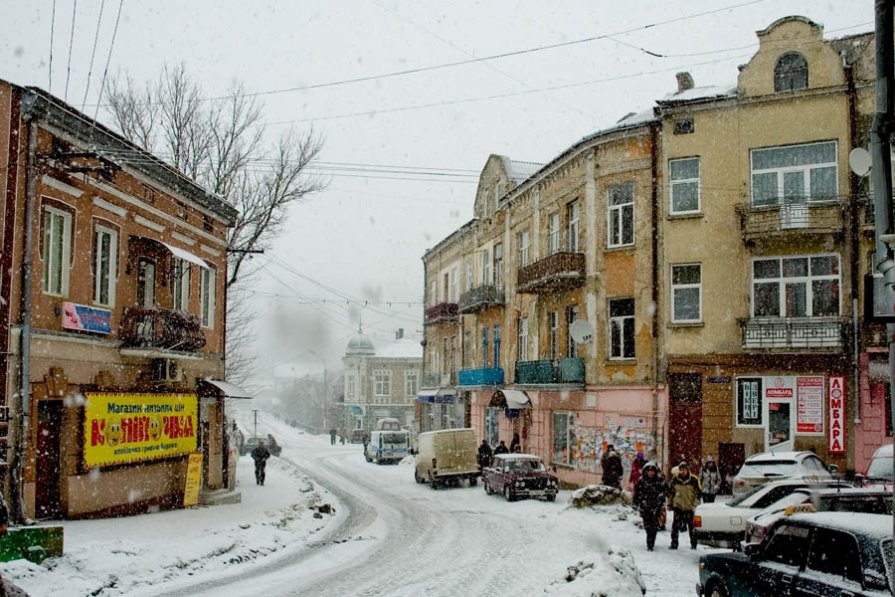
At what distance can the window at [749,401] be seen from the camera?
24.3m

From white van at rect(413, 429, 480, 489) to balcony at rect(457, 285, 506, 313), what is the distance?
9002 mm

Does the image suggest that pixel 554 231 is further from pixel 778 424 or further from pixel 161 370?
pixel 161 370

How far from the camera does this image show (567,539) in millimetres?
17562

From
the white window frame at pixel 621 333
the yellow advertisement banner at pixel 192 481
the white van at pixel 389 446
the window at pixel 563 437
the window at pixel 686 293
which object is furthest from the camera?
the white van at pixel 389 446

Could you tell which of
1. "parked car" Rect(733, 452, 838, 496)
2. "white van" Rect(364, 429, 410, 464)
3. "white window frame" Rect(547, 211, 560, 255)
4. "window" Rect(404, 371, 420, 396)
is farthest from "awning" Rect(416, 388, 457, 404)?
"window" Rect(404, 371, 420, 396)

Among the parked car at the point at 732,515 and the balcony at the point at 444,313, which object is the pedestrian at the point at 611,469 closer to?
the parked car at the point at 732,515

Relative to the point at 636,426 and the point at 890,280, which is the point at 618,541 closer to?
the point at 636,426

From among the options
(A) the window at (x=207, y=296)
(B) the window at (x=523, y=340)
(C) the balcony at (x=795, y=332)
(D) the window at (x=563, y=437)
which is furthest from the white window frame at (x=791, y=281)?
(A) the window at (x=207, y=296)

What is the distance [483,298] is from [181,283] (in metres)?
18.1

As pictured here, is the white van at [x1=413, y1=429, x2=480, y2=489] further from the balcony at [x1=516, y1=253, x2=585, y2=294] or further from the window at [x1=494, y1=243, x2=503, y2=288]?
the window at [x1=494, y1=243, x2=503, y2=288]

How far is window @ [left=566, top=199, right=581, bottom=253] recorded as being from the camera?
3028cm

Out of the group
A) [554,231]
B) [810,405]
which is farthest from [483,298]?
[810,405]

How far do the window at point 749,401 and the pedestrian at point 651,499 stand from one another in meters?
8.59

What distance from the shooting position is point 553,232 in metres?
33.0
